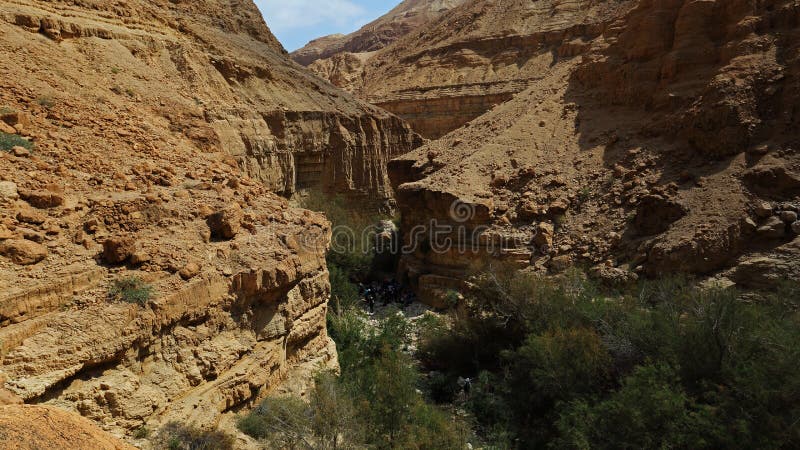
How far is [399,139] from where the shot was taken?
29.8m

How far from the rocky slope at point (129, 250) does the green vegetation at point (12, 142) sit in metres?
0.14

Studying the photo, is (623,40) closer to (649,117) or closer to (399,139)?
(649,117)

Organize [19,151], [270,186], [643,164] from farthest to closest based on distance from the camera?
[270,186], [643,164], [19,151]

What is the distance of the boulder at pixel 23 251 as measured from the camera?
6387 mm

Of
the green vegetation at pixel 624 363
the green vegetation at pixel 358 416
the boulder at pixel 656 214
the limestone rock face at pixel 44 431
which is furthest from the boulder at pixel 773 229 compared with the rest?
the limestone rock face at pixel 44 431

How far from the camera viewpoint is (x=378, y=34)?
82062mm

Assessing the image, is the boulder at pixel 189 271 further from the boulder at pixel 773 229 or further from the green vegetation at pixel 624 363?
the boulder at pixel 773 229

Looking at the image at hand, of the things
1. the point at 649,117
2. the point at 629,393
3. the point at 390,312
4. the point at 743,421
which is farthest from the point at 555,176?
the point at 743,421

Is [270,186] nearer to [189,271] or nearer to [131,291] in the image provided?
[189,271]

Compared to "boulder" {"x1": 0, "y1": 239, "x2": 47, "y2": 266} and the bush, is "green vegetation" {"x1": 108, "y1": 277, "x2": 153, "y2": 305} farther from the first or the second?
the bush

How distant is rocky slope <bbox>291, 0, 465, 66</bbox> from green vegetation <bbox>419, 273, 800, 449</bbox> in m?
66.8

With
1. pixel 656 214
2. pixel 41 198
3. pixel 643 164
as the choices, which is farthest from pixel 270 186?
pixel 41 198

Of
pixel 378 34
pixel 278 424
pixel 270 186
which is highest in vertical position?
pixel 378 34

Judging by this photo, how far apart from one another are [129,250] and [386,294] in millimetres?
12396
